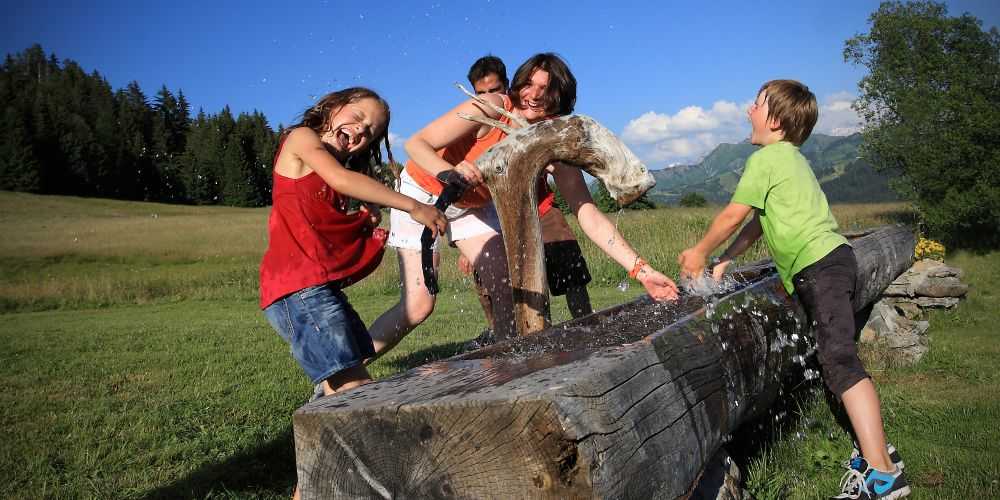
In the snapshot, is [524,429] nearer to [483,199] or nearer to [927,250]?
[483,199]

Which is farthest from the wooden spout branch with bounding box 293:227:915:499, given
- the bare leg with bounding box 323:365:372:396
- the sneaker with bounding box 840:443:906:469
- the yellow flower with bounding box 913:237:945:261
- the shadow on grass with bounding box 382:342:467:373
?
the yellow flower with bounding box 913:237:945:261

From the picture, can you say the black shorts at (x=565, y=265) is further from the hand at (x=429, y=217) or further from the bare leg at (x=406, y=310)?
the hand at (x=429, y=217)

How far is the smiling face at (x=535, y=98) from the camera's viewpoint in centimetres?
377

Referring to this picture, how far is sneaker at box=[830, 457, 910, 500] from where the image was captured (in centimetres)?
297

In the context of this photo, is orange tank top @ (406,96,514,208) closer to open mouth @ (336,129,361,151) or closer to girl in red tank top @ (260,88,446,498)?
open mouth @ (336,129,361,151)

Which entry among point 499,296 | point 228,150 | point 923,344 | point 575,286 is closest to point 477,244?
point 499,296

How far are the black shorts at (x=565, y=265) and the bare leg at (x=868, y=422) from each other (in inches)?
80.6

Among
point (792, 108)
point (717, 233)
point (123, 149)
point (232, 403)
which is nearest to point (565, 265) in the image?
point (717, 233)

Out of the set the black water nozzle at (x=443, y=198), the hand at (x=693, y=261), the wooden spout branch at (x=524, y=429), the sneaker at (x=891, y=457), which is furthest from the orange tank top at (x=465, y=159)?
the sneaker at (x=891, y=457)

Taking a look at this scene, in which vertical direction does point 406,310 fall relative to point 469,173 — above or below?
below

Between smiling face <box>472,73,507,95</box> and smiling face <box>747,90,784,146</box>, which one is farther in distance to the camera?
smiling face <box>472,73,507,95</box>

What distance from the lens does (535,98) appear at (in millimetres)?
3836

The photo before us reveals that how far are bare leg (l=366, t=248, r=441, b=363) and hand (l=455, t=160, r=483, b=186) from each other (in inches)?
33.0

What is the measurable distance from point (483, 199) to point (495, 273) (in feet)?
1.60
